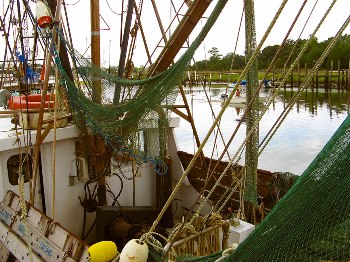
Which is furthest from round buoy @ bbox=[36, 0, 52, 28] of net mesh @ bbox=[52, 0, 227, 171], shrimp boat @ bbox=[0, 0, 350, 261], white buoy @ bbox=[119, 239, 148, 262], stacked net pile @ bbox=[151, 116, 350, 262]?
stacked net pile @ bbox=[151, 116, 350, 262]

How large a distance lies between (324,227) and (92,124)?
3.28 m

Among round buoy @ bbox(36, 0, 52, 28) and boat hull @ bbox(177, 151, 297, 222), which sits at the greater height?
round buoy @ bbox(36, 0, 52, 28)

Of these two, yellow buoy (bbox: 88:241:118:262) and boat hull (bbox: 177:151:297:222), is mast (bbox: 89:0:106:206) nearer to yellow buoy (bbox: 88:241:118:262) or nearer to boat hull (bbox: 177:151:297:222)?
boat hull (bbox: 177:151:297:222)

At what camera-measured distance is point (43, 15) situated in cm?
427

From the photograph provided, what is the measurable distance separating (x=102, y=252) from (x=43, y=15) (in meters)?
2.85

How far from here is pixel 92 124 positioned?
440 centimetres

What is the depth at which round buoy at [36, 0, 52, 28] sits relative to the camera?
4234 millimetres

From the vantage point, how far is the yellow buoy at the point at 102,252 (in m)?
3.30

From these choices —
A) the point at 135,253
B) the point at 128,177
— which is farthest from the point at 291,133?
the point at 135,253

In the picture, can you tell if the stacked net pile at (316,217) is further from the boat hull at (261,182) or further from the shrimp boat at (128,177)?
the boat hull at (261,182)

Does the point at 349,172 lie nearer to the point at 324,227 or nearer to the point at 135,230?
the point at 324,227

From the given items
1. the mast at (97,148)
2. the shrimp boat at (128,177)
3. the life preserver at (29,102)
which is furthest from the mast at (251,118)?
the life preserver at (29,102)

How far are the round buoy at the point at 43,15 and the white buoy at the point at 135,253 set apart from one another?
2959 millimetres

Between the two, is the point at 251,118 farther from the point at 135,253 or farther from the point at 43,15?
the point at 43,15
